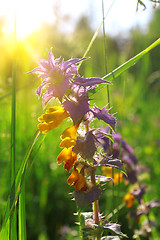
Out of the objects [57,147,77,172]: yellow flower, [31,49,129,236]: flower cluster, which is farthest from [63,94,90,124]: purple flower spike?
[57,147,77,172]: yellow flower

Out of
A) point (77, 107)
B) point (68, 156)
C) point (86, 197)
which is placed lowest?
point (86, 197)

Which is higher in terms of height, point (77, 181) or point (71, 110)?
point (71, 110)

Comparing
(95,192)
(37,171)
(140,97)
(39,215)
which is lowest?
(39,215)

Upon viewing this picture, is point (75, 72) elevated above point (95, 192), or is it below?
above

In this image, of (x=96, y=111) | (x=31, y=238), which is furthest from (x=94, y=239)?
(x=31, y=238)

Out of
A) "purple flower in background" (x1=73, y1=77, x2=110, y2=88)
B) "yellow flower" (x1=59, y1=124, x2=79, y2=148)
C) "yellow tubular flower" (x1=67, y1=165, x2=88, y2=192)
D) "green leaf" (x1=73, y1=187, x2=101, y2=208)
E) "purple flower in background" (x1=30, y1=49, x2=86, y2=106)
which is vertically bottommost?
"green leaf" (x1=73, y1=187, x2=101, y2=208)

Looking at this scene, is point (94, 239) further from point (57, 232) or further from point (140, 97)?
point (140, 97)

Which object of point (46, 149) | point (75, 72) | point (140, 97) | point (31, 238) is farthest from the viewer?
point (140, 97)

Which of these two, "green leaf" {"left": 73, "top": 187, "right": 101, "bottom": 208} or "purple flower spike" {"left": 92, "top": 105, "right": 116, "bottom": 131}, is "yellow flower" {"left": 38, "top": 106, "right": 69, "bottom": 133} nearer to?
"purple flower spike" {"left": 92, "top": 105, "right": 116, "bottom": 131}

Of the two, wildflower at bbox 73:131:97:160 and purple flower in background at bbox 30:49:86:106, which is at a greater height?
purple flower in background at bbox 30:49:86:106

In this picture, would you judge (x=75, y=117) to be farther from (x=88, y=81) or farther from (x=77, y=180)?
(x=77, y=180)

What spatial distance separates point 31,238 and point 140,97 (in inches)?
88.4

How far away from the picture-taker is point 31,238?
6.21 ft

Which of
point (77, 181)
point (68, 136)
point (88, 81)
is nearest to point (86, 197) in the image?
point (77, 181)
